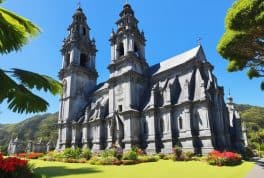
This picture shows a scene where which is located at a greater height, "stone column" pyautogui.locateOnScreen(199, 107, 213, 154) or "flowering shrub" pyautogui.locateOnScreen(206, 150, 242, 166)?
"stone column" pyautogui.locateOnScreen(199, 107, 213, 154)

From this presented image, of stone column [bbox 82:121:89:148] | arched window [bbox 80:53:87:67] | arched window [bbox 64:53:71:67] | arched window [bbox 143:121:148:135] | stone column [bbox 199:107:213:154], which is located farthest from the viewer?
arched window [bbox 80:53:87:67]

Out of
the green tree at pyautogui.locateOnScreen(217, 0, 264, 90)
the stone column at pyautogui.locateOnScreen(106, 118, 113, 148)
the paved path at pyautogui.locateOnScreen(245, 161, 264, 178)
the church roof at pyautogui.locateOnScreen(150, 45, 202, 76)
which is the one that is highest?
the church roof at pyautogui.locateOnScreen(150, 45, 202, 76)

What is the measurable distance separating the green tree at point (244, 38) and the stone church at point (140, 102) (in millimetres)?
14213

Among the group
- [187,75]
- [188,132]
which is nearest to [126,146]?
[188,132]

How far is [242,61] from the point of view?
1898 centimetres

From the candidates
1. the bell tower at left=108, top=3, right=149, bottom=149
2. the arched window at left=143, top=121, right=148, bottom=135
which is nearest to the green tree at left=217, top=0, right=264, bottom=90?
the arched window at left=143, top=121, right=148, bottom=135

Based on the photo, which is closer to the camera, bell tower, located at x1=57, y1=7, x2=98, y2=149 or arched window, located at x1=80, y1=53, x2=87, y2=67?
bell tower, located at x1=57, y1=7, x2=98, y2=149

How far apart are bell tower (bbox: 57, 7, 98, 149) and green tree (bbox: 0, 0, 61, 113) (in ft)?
158

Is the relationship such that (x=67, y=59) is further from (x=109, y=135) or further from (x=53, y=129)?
(x=53, y=129)

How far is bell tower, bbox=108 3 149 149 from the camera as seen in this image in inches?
1558

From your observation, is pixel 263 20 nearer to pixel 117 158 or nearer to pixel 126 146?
pixel 117 158

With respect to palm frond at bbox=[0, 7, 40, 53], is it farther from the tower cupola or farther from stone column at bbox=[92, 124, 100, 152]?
the tower cupola

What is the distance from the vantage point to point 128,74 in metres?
42.1

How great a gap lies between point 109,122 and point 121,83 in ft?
25.1
